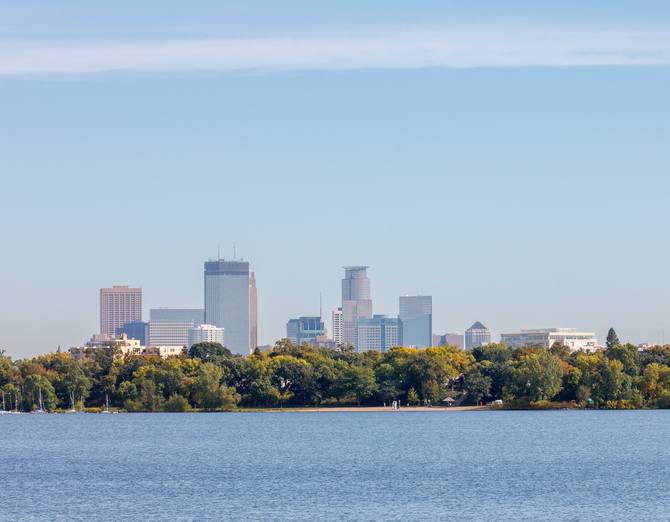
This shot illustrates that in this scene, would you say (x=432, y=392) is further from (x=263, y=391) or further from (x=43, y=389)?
(x=43, y=389)

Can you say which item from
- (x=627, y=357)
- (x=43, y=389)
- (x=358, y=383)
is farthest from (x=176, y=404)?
(x=627, y=357)

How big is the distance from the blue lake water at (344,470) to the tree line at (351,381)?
42.4ft

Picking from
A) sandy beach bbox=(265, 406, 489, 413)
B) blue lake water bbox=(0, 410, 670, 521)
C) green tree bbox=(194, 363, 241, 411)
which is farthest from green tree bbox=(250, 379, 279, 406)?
blue lake water bbox=(0, 410, 670, 521)

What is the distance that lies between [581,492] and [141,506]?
28.9 metres

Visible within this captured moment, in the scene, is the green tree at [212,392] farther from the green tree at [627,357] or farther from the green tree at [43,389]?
the green tree at [627,357]

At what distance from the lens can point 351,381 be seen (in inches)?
6481

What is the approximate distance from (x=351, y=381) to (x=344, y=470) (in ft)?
271

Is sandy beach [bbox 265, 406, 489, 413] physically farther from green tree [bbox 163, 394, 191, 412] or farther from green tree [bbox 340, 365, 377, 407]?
green tree [bbox 163, 394, 191, 412]

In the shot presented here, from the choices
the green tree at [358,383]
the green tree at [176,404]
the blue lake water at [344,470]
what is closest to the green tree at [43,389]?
the green tree at [176,404]

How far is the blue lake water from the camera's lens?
61500mm

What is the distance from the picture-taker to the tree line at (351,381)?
153625 mm

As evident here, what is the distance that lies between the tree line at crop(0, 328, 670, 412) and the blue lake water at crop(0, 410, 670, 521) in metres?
12.9

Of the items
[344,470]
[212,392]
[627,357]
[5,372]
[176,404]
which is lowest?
[344,470]

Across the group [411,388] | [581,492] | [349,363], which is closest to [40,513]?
[581,492]
